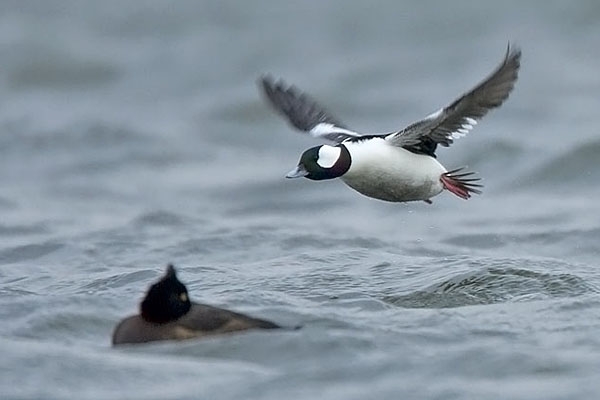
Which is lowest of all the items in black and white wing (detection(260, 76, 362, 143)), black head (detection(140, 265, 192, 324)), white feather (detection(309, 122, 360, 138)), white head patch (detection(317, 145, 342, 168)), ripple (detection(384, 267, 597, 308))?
black head (detection(140, 265, 192, 324))

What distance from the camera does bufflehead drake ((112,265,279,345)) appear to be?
9078mm

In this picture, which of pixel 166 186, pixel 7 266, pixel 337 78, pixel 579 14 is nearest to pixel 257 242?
pixel 7 266

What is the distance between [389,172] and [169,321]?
105 inches

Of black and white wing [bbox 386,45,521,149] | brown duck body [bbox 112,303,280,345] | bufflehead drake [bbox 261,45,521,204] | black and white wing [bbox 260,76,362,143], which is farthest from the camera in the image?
black and white wing [bbox 260,76,362,143]

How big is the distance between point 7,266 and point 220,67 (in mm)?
10338

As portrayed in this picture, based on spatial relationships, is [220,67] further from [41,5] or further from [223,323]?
[223,323]

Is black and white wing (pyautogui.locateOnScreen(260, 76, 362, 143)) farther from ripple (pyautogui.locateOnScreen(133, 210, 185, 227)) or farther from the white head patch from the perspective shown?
ripple (pyautogui.locateOnScreen(133, 210, 185, 227))

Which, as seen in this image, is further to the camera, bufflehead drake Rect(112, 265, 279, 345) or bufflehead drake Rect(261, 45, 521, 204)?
bufflehead drake Rect(261, 45, 521, 204)

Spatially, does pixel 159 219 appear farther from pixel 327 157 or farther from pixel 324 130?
pixel 327 157

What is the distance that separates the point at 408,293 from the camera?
36.7 feet

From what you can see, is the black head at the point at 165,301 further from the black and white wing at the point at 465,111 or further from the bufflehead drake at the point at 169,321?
the black and white wing at the point at 465,111

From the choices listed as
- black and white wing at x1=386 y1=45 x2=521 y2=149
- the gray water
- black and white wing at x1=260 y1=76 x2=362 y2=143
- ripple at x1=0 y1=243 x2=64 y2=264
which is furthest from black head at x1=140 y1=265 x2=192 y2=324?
ripple at x1=0 y1=243 x2=64 y2=264

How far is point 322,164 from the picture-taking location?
11.1 metres

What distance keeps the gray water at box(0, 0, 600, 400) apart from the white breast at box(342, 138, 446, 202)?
0.62 metres
